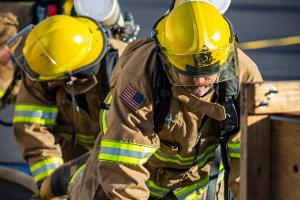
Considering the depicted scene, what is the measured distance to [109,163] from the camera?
2.71m

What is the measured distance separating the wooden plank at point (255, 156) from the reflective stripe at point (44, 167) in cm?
187

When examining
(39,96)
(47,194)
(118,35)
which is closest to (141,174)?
(47,194)

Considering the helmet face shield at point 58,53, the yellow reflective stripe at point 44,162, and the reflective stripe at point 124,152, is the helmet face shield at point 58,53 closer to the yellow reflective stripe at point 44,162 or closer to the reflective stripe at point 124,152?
the yellow reflective stripe at point 44,162

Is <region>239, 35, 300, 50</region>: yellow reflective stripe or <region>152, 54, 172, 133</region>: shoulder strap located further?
<region>239, 35, 300, 50</region>: yellow reflective stripe

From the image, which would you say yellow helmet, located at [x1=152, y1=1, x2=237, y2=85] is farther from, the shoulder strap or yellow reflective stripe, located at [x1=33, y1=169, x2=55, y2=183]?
yellow reflective stripe, located at [x1=33, y1=169, x2=55, y2=183]

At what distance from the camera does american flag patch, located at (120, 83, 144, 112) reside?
2.66 metres

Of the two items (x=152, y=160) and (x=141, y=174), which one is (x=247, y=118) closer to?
(x=141, y=174)

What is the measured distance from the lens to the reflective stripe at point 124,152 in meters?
2.68

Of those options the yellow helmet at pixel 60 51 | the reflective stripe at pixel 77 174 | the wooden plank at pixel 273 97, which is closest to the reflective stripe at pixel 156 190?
the reflective stripe at pixel 77 174

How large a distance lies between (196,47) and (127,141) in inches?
17.4

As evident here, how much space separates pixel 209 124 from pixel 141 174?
0.41 meters

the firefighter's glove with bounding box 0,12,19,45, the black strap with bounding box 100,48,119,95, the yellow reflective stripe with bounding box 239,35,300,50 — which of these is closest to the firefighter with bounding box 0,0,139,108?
the firefighter's glove with bounding box 0,12,19,45

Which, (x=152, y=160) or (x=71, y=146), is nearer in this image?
(x=152, y=160)

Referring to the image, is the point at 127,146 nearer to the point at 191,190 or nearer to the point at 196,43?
the point at 196,43
